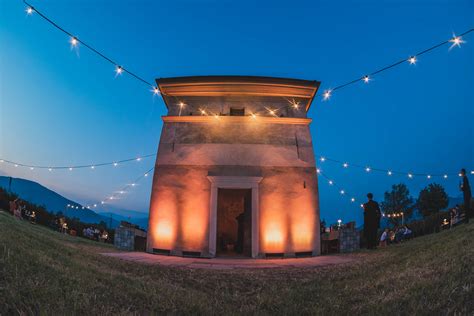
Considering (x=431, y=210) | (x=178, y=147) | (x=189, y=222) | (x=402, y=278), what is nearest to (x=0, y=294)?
(x=402, y=278)


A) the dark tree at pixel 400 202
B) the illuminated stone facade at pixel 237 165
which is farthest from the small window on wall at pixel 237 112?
the dark tree at pixel 400 202

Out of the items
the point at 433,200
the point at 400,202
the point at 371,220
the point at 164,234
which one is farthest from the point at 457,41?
the point at 400,202

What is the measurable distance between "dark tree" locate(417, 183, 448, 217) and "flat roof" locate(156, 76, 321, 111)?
3827 centimetres

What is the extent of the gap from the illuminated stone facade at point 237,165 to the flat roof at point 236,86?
40 millimetres

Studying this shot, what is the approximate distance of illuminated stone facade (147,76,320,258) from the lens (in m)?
10.7

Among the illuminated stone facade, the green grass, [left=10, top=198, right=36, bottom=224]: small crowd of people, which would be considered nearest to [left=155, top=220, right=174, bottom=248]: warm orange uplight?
the illuminated stone facade

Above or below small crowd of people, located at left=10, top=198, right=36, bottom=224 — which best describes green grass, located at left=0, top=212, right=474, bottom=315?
below

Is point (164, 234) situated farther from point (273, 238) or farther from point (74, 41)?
point (74, 41)

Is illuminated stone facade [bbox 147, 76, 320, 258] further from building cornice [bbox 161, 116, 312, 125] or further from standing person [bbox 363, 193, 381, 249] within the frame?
standing person [bbox 363, 193, 381, 249]

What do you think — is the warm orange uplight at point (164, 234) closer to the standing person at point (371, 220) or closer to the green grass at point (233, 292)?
the green grass at point (233, 292)

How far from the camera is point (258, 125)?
11820 mm

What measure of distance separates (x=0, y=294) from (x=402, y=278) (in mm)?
4676

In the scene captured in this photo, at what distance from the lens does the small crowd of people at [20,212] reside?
14.2 metres

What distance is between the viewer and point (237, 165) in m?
11.2
